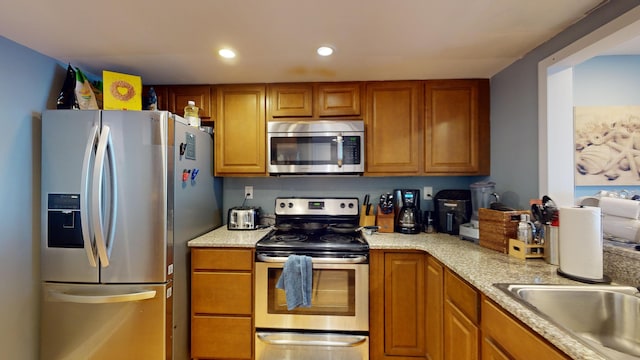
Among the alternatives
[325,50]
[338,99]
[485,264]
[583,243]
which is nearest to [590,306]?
[583,243]

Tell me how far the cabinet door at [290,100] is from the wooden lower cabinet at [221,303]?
116cm

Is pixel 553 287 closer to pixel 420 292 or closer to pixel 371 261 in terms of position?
pixel 420 292

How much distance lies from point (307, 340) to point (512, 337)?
1.31 m

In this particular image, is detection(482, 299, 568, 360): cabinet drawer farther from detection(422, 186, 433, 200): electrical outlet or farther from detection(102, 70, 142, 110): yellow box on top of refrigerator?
detection(102, 70, 142, 110): yellow box on top of refrigerator

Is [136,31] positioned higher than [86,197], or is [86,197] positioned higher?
[136,31]

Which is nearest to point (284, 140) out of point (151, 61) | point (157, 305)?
point (151, 61)

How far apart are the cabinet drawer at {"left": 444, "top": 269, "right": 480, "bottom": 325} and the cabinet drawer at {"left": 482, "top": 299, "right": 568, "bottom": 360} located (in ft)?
0.21

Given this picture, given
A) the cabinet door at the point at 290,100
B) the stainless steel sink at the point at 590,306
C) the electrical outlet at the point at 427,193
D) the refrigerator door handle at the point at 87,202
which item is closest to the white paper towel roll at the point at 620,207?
the stainless steel sink at the point at 590,306

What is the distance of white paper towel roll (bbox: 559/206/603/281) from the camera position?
119 cm

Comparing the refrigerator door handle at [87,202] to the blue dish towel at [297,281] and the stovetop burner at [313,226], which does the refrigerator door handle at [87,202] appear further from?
the blue dish towel at [297,281]

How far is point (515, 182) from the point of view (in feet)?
6.30

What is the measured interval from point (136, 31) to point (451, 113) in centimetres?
226

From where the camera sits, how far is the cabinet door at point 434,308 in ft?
5.38

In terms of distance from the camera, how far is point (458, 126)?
2.26 m
